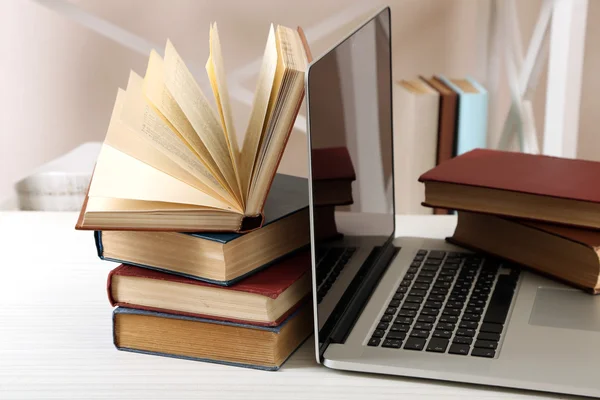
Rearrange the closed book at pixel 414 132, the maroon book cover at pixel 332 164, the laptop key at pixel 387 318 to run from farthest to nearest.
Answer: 1. the closed book at pixel 414 132
2. the laptop key at pixel 387 318
3. the maroon book cover at pixel 332 164

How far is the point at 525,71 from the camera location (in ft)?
6.28

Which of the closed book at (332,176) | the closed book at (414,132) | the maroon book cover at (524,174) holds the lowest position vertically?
the closed book at (414,132)

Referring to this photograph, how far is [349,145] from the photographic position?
774 mm

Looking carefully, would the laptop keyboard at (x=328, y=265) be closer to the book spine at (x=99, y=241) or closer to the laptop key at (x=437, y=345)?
the laptop key at (x=437, y=345)

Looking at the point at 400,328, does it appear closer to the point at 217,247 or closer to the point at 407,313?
the point at 407,313

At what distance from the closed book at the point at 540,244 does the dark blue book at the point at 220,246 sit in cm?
28

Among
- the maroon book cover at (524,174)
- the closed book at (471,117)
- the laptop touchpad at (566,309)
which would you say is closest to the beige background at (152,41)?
the closed book at (471,117)

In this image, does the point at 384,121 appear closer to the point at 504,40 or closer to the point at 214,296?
the point at 214,296

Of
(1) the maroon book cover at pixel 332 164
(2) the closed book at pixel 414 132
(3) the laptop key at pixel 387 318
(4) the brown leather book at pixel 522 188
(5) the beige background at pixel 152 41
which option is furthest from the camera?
(5) the beige background at pixel 152 41

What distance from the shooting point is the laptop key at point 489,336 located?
70 centimetres

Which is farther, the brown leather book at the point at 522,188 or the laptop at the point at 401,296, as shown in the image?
the brown leather book at the point at 522,188

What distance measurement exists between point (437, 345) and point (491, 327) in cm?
7

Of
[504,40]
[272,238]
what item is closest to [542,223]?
[272,238]

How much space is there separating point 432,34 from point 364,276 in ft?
5.78
